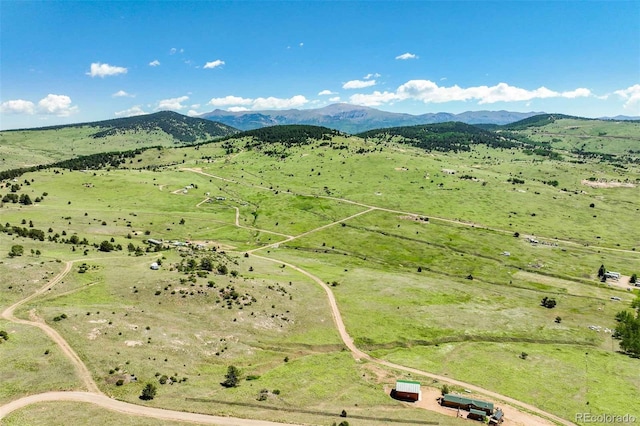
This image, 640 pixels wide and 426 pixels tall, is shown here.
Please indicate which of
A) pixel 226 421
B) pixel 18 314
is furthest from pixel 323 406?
pixel 18 314

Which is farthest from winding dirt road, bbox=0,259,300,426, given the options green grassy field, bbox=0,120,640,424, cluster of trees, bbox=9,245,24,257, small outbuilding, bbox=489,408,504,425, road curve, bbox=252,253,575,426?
cluster of trees, bbox=9,245,24,257

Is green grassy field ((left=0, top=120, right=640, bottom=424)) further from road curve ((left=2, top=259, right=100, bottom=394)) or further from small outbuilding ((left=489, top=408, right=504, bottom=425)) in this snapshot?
small outbuilding ((left=489, top=408, right=504, bottom=425))

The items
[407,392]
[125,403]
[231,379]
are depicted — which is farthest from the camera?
[407,392]

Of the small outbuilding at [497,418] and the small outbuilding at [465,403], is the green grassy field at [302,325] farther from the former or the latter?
the small outbuilding at [497,418]

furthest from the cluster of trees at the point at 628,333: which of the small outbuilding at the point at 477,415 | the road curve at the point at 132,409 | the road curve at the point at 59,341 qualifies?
the road curve at the point at 59,341

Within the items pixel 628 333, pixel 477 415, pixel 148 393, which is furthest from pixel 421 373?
pixel 628 333

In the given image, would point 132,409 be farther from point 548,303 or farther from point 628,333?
point 548,303
